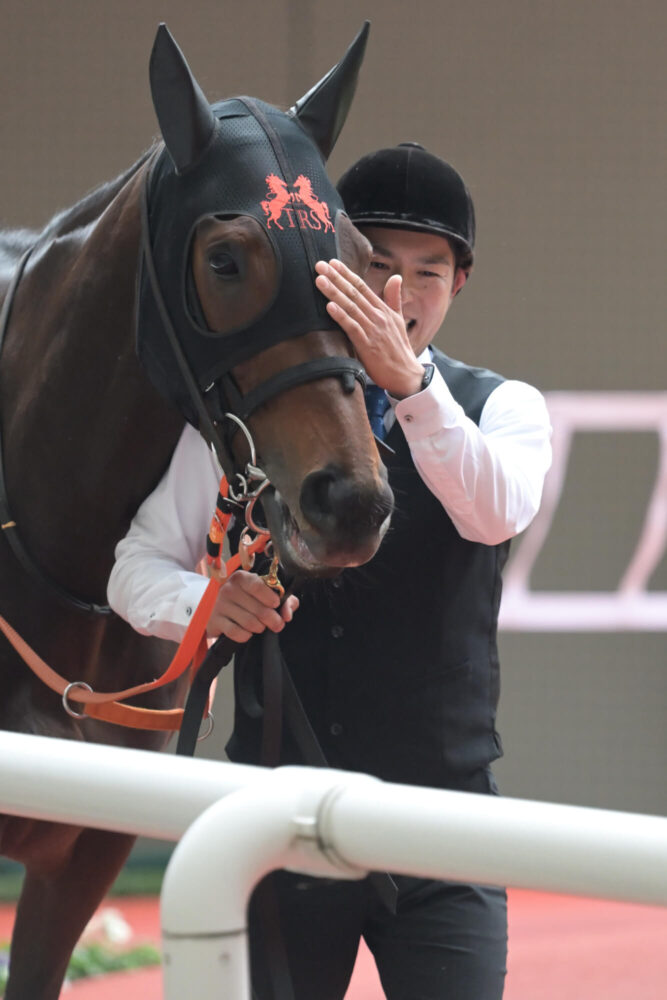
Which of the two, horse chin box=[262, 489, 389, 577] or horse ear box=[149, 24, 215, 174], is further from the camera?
horse ear box=[149, 24, 215, 174]

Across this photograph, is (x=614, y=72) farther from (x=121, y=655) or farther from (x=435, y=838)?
(x=435, y=838)

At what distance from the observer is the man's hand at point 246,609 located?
1.46 m

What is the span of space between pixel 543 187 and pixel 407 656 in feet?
9.79

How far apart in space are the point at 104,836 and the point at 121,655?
0.97 ft

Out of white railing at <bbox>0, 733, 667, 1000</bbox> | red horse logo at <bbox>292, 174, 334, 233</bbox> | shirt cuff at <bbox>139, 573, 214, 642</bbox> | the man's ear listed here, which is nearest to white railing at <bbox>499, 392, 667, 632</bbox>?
the man's ear

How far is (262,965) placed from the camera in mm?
1563

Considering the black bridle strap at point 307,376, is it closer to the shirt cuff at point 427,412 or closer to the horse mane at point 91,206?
the shirt cuff at point 427,412

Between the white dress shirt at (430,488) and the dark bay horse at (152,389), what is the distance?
64mm

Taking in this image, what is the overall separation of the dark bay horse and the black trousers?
1.41ft

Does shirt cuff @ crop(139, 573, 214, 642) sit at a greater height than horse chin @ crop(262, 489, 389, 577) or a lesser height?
lesser

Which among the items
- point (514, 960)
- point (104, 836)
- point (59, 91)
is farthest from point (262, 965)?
point (59, 91)

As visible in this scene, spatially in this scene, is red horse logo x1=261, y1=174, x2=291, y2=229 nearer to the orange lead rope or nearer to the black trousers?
the orange lead rope

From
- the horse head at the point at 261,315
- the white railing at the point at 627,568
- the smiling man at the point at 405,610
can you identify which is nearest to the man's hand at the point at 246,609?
the smiling man at the point at 405,610

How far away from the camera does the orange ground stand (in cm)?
342
